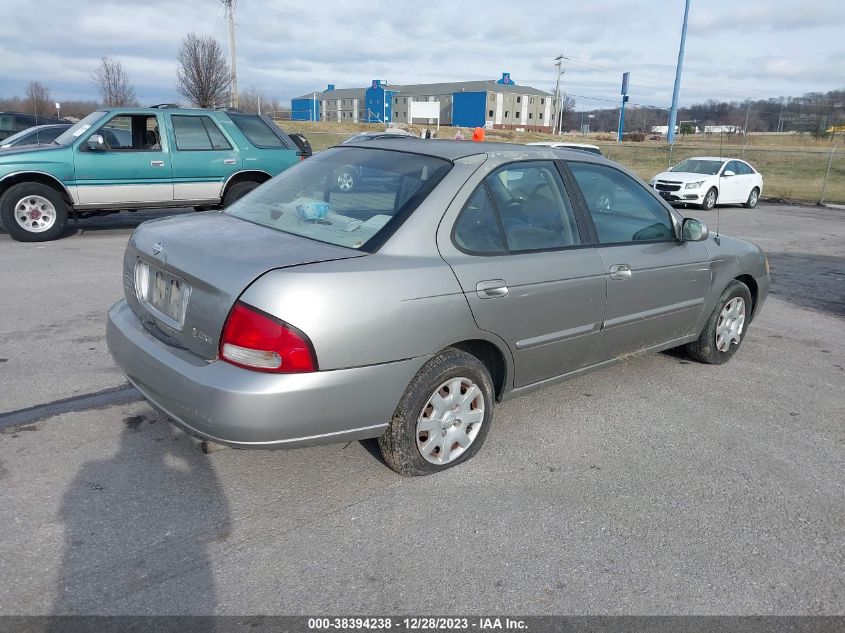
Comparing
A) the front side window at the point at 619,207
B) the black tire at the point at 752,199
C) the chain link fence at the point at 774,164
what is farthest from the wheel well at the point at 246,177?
the chain link fence at the point at 774,164

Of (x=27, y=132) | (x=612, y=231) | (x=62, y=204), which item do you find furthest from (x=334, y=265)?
(x=27, y=132)

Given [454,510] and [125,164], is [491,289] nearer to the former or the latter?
[454,510]

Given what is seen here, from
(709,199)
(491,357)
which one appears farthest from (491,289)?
(709,199)

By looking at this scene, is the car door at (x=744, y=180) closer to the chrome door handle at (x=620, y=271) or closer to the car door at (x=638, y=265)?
the car door at (x=638, y=265)

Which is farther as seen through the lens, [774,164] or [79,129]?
[774,164]

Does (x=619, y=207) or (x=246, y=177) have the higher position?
(x=619, y=207)

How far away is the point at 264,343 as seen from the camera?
272 cm

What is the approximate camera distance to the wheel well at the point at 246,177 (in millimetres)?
10469

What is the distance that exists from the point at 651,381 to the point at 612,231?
1.34 meters

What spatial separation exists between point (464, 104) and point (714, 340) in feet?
294

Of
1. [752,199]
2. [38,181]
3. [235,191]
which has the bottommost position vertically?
[752,199]

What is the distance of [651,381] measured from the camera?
490 centimetres

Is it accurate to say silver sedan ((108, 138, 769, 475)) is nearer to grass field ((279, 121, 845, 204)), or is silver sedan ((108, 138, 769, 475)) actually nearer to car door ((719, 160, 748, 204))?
car door ((719, 160, 748, 204))

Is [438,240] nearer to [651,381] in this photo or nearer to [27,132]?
[651,381]
